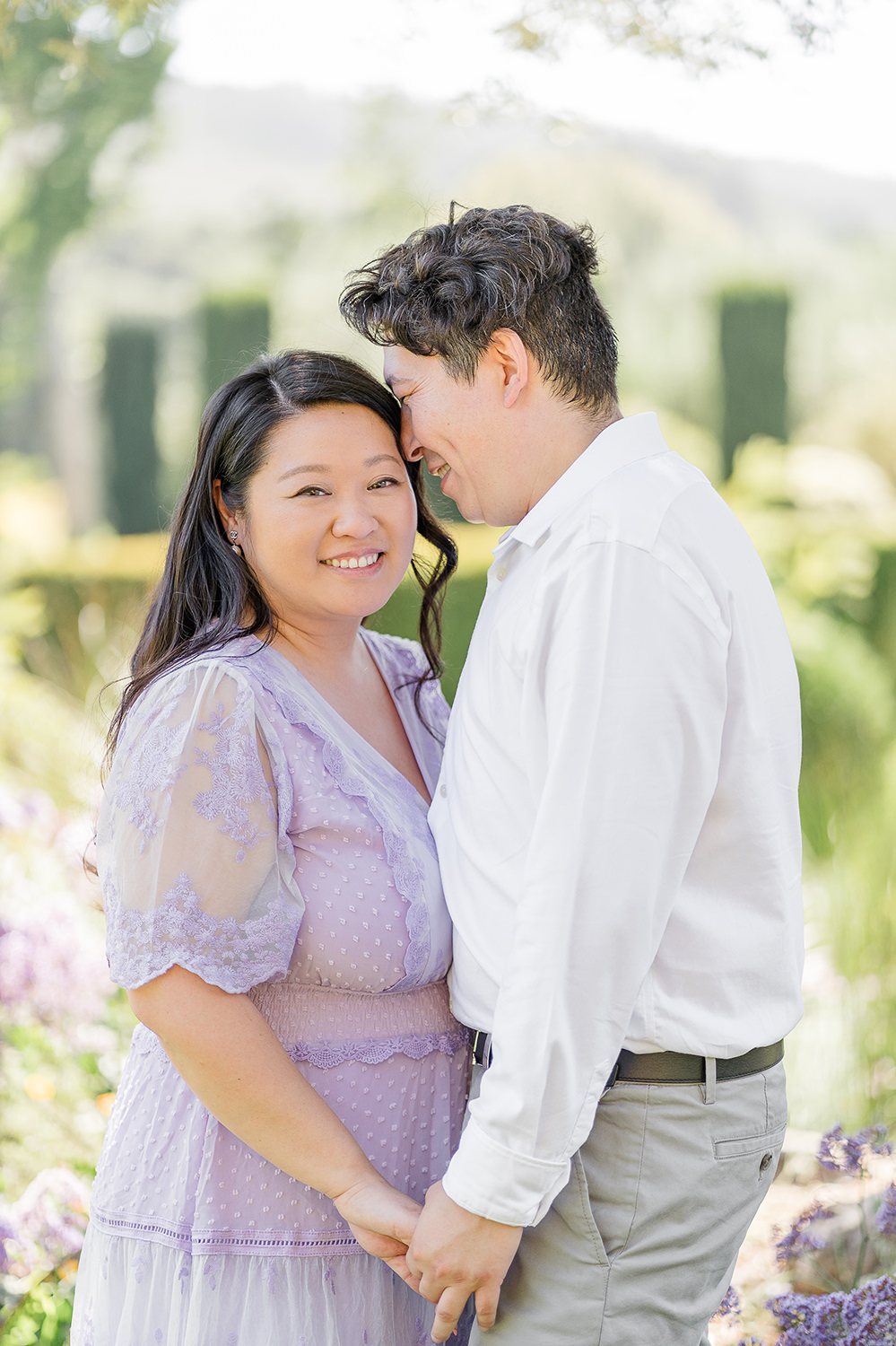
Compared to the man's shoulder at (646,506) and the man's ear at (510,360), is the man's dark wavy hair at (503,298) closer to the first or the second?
the man's ear at (510,360)

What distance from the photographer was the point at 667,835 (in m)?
1.37

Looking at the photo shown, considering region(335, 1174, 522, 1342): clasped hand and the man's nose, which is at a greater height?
the man's nose

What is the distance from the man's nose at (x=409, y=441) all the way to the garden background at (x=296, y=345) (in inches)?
12.0

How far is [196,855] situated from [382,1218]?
1.83ft

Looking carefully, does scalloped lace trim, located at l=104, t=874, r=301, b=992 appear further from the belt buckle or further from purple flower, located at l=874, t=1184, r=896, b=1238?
purple flower, located at l=874, t=1184, r=896, b=1238

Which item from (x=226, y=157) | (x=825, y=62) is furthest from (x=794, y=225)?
(x=825, y=62)

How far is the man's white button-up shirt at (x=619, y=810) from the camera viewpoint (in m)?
1.35

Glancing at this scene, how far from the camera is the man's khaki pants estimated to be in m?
1.49

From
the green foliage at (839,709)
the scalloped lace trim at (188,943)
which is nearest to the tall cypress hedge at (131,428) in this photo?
the green foliage at (839,709)

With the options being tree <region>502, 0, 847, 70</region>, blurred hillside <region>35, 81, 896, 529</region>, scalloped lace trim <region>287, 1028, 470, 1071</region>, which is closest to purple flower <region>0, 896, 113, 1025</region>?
scalloped lace trim <region>287, 1028, 470, 1071</region>

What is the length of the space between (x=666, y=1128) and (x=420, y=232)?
1.33 metres

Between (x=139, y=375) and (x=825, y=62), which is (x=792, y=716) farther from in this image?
(x=139, y=375)

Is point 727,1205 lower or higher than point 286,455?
lower

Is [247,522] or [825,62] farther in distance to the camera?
[825,62]
